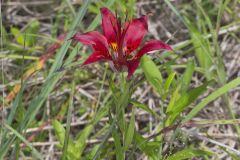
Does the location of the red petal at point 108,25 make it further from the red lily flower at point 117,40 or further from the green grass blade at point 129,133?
the green grass blade at point 129,133

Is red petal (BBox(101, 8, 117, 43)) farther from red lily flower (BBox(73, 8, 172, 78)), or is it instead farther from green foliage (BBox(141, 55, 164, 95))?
green foliage (BBox(141, 55, 164, 95))

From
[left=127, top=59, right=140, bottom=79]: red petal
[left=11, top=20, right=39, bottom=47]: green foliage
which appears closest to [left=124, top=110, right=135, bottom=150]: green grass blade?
[left=127, top=59, right=140, bottom=79]: red petal

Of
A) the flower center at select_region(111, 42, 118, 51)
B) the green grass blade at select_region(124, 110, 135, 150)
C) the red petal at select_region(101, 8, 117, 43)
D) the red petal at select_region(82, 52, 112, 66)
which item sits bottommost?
the green grass blade at select_region(124, 110, 135, 150)

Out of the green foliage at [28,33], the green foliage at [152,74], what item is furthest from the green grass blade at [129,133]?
the green foliage at [28,33]

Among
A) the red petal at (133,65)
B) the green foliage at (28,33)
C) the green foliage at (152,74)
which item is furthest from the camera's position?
the green foliage at (28,33)

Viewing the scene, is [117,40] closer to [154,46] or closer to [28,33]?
[154,46]

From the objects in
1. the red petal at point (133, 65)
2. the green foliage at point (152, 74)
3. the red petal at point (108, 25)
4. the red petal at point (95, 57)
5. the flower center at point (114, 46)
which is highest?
the red petal at point (108, 25)

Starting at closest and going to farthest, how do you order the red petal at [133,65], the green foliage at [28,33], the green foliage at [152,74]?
the red petal at [133,65] < the green foliage at [152,74] < the green foliage at [28,33]

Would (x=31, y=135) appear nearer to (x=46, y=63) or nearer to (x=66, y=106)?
(x=66, y=106)
